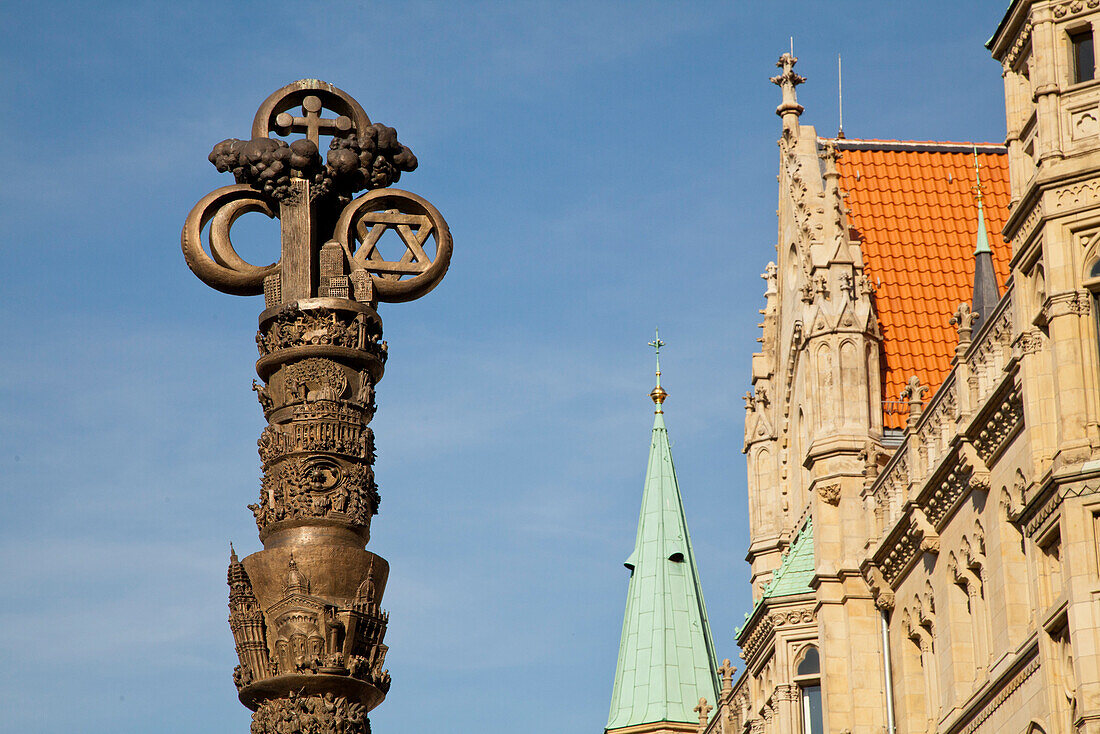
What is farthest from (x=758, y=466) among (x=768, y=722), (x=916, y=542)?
(x=916, y=542)

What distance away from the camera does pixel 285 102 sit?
1775 cm

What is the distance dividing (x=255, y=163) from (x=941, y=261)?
28.6 m

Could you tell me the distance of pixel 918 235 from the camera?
4428 centimetres

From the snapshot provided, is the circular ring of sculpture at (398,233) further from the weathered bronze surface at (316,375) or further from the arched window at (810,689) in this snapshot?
the arched window at (810,689)

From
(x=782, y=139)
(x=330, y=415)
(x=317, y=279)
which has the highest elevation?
(x=782, y=139)

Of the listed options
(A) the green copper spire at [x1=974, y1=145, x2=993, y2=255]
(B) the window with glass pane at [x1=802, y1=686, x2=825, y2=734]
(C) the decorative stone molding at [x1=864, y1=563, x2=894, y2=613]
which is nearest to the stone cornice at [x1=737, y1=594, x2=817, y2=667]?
(B) the window with glass pane at [x1=802, y1=686, x2=825, y2=734]

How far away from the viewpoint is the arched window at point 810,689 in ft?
136

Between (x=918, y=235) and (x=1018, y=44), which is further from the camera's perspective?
(x=918, y=235)

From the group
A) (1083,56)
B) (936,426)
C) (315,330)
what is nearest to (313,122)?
(315,330)

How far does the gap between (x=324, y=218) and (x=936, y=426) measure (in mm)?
19571

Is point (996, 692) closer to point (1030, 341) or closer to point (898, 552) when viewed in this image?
point (1030, 341)

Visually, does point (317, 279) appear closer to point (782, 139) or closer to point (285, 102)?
point (285, 102)

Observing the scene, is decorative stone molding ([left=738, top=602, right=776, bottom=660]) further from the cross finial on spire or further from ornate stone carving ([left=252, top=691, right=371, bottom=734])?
ornate stone carving ([left=252, top=691, right=371, bottom=734])

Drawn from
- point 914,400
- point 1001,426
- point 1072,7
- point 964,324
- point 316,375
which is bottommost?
point 316,375
